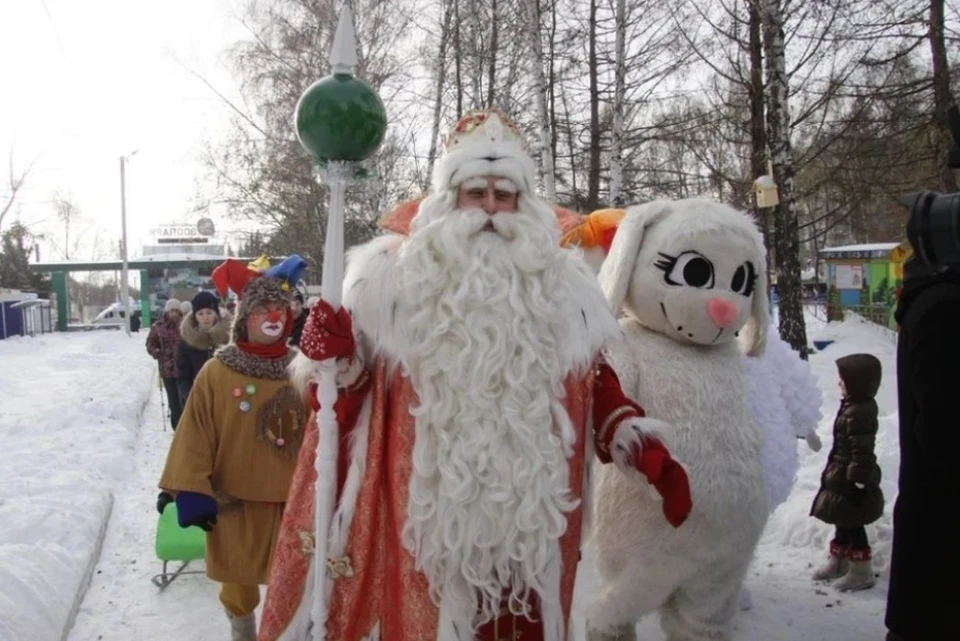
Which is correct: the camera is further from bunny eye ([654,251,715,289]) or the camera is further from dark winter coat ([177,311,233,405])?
dark winter coat ([177,311,233,405])

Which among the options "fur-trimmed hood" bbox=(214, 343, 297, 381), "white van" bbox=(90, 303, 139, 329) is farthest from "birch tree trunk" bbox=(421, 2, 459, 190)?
"white van" bbox=(90, 303, 139, 329)

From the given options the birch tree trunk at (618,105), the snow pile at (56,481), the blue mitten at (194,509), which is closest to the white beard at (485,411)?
the blue mitten at (194,509)

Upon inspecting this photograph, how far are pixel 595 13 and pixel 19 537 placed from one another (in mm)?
11137

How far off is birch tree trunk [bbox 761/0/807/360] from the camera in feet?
21.4

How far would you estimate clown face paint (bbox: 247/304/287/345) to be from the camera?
11.9ft

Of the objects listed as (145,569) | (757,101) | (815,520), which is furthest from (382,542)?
(757,101)

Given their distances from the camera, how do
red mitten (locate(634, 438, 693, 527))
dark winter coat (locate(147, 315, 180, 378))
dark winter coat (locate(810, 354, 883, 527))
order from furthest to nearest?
dark winter coat (locate(147, 315, 180, 378)) < dark winter coat (locate(810, 354, 883, 527)) < red mitten (locate(634, 438, 693, 527))

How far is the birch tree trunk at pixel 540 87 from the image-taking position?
1066 cm

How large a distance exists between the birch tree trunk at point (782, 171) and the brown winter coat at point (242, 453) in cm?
630

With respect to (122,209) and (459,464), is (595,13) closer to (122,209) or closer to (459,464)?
(459,464)

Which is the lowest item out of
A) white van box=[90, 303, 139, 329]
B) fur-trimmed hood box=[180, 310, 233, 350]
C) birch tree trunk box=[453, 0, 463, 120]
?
white van box=[90, 303, 139, 329]

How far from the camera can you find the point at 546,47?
1301 centimetres

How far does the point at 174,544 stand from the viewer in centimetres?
447

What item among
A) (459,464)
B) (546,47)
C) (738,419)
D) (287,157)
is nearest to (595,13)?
(546,47)
